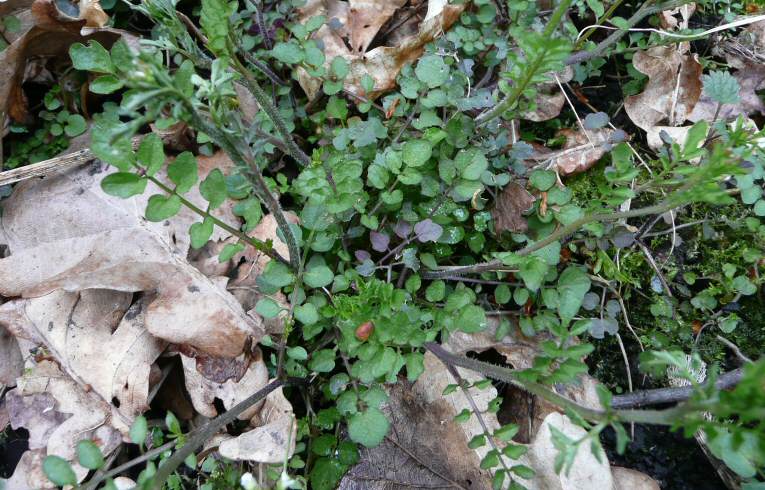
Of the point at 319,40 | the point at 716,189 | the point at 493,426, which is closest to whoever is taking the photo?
the point at 716,189

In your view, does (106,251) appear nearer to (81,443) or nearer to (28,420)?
(28,420)

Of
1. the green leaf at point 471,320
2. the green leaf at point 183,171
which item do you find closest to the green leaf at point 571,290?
the green leaf at point 471,320

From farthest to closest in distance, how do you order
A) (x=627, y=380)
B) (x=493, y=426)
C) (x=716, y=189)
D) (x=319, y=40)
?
(x=319, y=40) < (x=627, y=380) < (x=493, y=426) < (x=716, y=189)

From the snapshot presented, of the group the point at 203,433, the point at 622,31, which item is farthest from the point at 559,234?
the point at 203,433

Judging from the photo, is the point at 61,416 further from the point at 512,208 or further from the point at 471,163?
the point at 512,208

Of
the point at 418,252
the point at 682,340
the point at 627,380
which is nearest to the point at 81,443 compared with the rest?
the point at 418,252

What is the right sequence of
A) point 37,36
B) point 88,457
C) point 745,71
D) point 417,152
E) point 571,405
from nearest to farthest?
1. point 571,405
2. point 88,457
3. point 417,152
4. point 37,36
5. point 745,71
